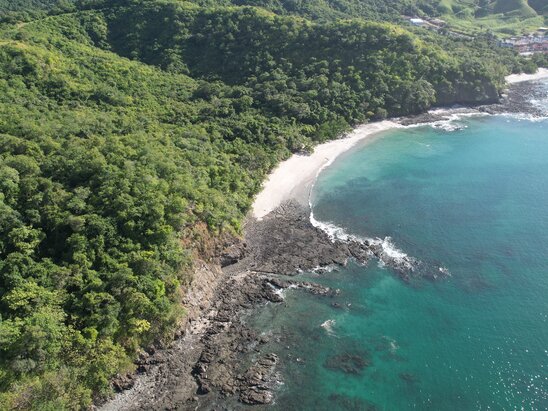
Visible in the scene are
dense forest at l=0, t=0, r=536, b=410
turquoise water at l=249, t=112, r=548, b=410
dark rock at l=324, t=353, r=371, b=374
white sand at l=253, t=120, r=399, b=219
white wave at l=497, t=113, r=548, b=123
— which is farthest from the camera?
white wave at l=497, t=113, r=548, b=123

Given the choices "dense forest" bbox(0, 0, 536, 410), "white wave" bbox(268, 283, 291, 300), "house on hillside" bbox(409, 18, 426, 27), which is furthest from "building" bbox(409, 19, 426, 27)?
"white wave" bbox(268, 283, 291, 300)

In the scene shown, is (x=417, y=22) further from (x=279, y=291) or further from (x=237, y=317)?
(x=237, y=317)

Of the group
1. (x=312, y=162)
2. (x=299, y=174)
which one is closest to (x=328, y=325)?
(x=299, y=174)

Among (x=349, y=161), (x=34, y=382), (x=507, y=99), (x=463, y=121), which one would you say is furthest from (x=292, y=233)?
(x=507, y=99)

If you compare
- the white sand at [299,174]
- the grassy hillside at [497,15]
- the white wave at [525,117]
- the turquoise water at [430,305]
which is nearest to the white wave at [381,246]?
the turquoise water at [430,305]

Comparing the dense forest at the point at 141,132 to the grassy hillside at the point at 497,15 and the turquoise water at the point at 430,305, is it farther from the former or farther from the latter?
the grassy hillside at the point at 497,15

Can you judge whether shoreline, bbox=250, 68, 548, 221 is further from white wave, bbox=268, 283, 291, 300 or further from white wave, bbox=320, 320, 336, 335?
white wave, bbox=320, 320, 336, 335
